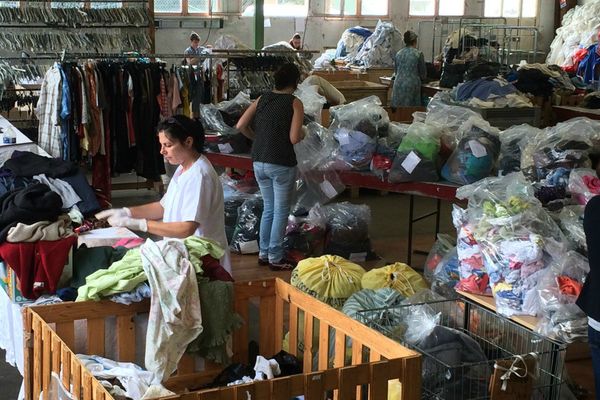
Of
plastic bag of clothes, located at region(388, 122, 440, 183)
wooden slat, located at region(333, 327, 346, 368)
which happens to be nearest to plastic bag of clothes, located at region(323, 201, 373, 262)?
plastic bag of clothes, located at region(388, 122, 440, 183)

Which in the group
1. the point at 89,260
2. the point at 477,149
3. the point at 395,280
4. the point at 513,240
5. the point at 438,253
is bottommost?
the point at 438,253

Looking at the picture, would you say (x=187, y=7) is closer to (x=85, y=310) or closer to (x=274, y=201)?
(x=274, y=201)

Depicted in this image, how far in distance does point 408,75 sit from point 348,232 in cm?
474

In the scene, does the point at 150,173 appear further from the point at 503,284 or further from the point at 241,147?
the point at 503,284

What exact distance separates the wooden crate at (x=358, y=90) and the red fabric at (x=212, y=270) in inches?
286

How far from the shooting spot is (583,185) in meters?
4.90

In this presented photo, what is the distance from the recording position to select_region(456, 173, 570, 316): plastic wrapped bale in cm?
415

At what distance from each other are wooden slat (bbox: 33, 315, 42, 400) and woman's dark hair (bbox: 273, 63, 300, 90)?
3.26 meters

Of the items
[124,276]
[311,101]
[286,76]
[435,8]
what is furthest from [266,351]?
[435,8]

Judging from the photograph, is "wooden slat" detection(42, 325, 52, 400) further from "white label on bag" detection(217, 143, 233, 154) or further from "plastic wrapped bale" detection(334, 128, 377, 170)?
"white label on bag" detection(217, 143, 233, 154)

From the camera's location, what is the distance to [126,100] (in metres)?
7.64

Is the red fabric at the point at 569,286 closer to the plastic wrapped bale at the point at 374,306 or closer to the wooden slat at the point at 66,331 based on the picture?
the plastic wrapped bale at the point at 374,306

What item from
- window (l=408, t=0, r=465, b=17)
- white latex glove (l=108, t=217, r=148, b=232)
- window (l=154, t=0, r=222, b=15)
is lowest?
white latex glove (l=108, t=217, r=148, b=232)

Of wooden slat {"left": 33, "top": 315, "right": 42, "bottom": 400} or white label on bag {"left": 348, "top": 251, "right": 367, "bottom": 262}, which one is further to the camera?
white label on bag {"left": 348, "top": 251, "right": 367, "bottom": 262}
